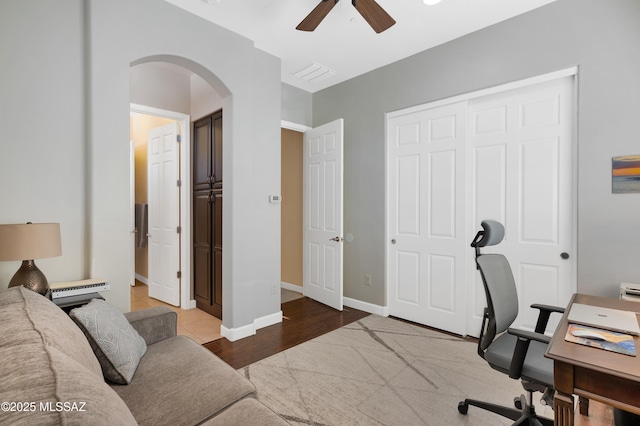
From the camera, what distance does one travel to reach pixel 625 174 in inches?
90.4

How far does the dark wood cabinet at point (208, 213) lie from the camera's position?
3590mm

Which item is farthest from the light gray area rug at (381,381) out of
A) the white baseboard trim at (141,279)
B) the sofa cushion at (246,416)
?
the white baseboard trim at (141,279)

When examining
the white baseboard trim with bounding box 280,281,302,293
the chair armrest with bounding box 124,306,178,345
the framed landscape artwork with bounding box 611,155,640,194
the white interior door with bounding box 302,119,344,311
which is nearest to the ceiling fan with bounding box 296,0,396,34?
the white interior door with bounding box 302,119,344,311

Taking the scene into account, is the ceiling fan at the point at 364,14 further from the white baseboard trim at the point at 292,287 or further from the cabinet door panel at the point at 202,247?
the white baseboard trim at the point at 292,287

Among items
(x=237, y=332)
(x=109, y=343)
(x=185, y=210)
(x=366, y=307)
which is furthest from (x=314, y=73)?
(x=109, y=343)

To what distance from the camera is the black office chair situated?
1513 millimetres

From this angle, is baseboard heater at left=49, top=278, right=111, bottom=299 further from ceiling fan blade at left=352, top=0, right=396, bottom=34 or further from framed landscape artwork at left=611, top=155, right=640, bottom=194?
framed landscape artwork at left=611, top=155, right=640, bottom=194

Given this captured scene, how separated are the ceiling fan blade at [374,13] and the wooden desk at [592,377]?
7.48ft

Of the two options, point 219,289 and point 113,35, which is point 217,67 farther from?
point 219,289

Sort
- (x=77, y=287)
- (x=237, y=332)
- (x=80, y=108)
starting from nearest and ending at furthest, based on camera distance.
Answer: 1. (x=77, y=287)
2. (x=80, y=108)
3. (x=237, y=332)

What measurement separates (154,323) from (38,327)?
3.39ft

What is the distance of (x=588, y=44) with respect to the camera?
2.43m

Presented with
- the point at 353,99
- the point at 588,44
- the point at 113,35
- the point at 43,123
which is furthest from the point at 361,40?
the point at 43,123

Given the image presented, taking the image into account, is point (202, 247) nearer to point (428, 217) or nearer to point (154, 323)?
point (154, 323)
